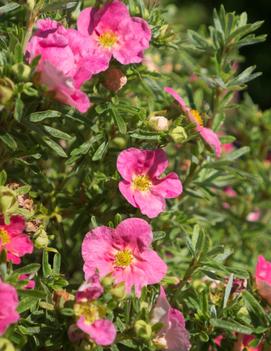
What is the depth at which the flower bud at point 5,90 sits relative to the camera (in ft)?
4.05

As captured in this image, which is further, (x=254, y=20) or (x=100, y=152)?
(x=254, y=20)

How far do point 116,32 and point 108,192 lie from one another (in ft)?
1.29

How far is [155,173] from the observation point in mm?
1489

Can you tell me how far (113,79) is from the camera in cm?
149

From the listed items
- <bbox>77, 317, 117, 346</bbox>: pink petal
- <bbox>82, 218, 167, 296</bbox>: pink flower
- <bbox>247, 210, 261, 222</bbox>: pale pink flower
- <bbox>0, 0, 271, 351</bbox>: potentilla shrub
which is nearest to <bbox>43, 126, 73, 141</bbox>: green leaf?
<bbox>0, 0, 271, 351</bbox>: potentilla shrub

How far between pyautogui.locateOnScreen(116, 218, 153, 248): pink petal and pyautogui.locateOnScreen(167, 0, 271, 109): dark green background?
3.18m

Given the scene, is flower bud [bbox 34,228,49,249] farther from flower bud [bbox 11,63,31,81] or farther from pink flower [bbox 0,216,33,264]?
flower bud [bbox 11,63,31,81]

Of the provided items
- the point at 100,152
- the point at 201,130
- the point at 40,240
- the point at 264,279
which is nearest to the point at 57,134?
the point at 100,152

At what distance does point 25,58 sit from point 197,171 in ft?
2.22

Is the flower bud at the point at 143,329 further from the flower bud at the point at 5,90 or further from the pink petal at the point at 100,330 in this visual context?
the flower bud at the point at 5,90

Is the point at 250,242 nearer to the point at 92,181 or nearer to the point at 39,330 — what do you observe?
the point at 92,181

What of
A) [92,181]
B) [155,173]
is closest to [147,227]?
[155,173]

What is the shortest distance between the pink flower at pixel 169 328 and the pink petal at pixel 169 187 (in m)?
0.27

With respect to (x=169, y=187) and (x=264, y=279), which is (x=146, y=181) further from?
(x=264, y=279)
